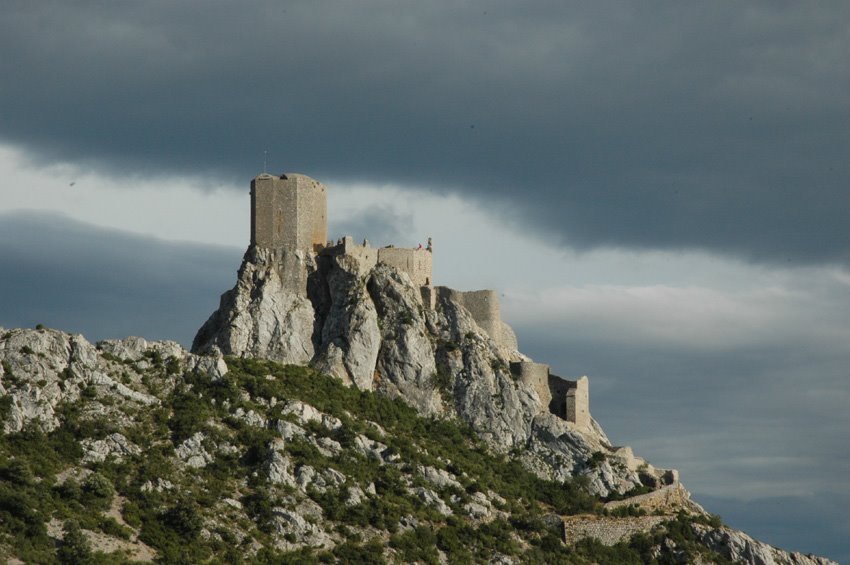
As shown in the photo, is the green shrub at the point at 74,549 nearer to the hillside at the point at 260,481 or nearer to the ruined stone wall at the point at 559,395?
the hillside at the point at 260,481

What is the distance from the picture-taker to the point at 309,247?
149m

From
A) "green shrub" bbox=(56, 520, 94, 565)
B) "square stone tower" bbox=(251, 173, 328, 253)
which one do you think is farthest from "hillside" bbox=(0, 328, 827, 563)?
"square stone tower" bbox=(251, 173, 328, 253)

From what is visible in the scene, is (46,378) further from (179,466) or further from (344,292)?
(344,292)

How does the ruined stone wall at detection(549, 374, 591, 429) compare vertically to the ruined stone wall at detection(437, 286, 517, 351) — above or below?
below

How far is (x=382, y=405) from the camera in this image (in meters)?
142

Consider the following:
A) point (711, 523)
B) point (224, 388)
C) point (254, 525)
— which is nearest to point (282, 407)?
point (224, 388)

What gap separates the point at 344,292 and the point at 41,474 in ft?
116

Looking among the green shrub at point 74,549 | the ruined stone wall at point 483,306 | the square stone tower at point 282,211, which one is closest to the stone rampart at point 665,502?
the ruined stone wall at point 483,306

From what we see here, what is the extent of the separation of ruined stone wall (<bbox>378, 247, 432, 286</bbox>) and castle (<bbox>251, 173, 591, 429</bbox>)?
0.50ft

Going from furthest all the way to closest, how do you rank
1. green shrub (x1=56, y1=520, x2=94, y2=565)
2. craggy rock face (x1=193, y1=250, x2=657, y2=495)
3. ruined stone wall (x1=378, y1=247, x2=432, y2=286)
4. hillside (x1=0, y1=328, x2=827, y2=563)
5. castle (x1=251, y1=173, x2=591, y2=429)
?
ruined stone wall (x1=378, y1=247, x2=432, y2=286), castle (x1=251, y1=173, x2=591, y2=429), craggy rock face (x1=193, y1=250, x2=657, y2=495), hillside (x1=0, y1=328, x2=827, y2=563), green shrub (x1=56, y1=520, x2=94, y2=565)

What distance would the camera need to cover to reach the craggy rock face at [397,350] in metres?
144

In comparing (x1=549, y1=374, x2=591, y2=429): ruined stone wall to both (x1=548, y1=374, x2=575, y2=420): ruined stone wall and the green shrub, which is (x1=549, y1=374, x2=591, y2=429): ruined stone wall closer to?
(x1=548, y1=374, x2=575, y2=420): ruined stone wall

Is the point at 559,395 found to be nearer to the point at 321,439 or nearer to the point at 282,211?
the point at 321,439

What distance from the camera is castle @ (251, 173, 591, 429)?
148m
